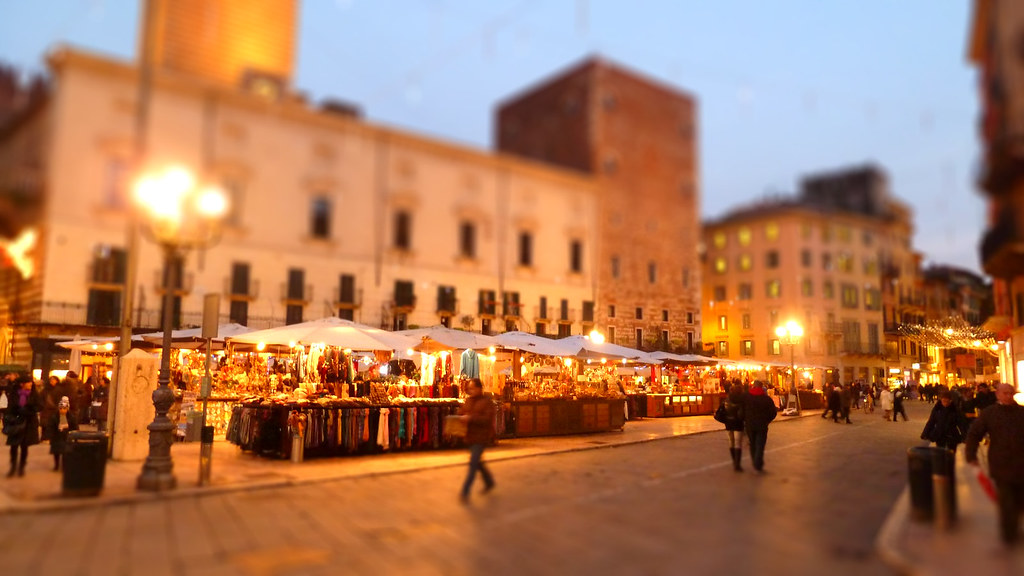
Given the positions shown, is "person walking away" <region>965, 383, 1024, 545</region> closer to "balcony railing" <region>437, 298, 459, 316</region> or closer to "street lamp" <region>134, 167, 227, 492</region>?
"street lamp" <region>134, 167, 227, 492</region>

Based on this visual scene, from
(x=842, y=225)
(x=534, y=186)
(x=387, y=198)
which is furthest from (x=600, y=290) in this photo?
(x=842, y=225)

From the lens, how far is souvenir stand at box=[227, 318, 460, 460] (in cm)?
1195

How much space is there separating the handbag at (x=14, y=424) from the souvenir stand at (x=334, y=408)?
10.9 feet

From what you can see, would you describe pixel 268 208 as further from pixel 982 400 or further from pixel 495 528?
pixel 982 400

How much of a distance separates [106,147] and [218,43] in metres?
4.22

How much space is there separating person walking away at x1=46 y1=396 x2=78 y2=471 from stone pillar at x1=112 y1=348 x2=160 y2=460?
794 millimetres

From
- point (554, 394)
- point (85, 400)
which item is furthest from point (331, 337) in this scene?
point (85, 400)

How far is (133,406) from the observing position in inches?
456

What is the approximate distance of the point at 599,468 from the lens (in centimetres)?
1126

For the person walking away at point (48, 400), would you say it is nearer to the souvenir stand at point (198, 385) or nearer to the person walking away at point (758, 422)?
the souvenir stand at point (198, 385)

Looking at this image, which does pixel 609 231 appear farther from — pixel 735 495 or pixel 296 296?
pixel 735 495

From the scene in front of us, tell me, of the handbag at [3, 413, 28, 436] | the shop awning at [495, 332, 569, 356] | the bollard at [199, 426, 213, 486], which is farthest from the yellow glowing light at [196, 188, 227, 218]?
the shop awning at [495, 332, 569, 356]

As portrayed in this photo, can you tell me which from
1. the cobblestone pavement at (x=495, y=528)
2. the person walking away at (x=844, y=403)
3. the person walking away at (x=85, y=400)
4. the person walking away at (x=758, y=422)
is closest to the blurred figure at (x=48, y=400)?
the person walking away at (x=85, y=400)

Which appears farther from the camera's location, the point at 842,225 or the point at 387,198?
the point at 842,225
